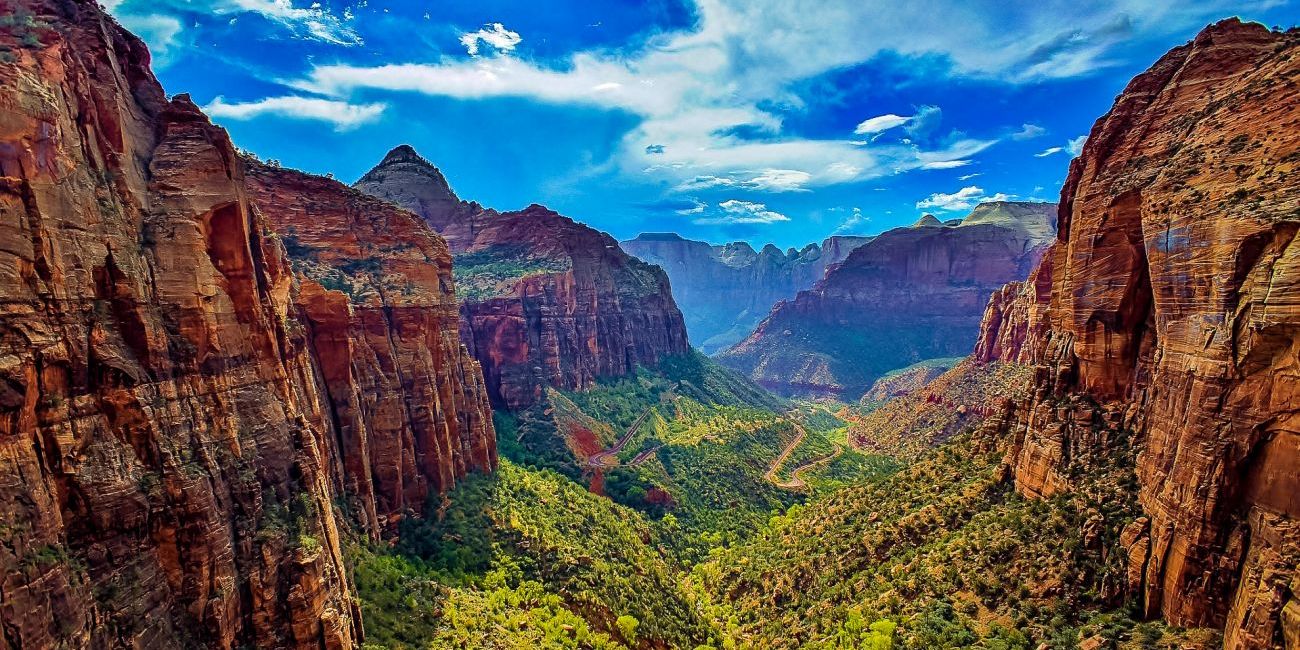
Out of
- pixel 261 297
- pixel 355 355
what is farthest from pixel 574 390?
pixel 261 297

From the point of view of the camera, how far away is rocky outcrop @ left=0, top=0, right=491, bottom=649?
19297 millimetres

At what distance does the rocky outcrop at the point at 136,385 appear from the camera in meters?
19.3

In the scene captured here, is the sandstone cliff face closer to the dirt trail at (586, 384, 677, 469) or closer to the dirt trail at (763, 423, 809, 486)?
the dirt trail at (763, 423, 809, 486)

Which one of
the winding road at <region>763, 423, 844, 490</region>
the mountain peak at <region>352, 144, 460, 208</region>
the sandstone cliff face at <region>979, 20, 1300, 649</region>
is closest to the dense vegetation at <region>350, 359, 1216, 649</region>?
the winding road at <region>763, 423, 844, 490</region>

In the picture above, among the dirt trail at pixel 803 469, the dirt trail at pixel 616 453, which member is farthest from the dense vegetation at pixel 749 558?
the dirt trail at pixel 616 453

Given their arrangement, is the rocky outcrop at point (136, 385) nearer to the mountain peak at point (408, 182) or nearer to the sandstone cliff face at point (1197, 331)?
the sandstone cliff face at point (1197, 331)

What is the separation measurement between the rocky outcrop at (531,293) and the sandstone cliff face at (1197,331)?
79.9 metres

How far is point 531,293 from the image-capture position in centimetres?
11369

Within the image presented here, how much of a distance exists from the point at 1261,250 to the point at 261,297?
4928 cm

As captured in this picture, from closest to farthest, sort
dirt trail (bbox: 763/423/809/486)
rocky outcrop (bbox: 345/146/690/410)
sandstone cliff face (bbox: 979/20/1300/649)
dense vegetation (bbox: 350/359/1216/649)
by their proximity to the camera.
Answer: sandstone cliff face (bbox: 979/20/1300/649) < dense vegetation (bbox: 350/359/1216/649) < dirt trail (bbox: 763/423/809/486) < rocky outcrop (bbox: 345/146/690/410)

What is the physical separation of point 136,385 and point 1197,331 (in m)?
47.4

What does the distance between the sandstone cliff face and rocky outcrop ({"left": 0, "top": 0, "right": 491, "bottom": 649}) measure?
137 feet

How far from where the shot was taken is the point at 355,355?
49.6 metres

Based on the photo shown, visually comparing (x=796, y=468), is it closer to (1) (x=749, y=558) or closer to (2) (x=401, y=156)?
(1) (x=749, y=558)
